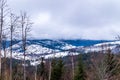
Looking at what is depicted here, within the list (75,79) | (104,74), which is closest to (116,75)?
(104,74)

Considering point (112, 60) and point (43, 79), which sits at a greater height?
point (112, 60)

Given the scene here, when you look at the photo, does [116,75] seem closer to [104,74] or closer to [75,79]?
[104,74]

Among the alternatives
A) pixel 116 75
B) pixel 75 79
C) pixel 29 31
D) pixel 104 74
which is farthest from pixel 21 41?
pixel 75 79

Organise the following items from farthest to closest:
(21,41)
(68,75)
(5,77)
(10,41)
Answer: (68,75) → (21,41) → (10,41) → (5,77)

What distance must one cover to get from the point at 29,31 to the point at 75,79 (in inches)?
711

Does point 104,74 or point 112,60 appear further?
point 112,60

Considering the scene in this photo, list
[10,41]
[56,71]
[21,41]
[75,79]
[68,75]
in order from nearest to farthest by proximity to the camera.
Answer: [10,41]
[21,41]
[75,79]
[56,71]
[68,75]

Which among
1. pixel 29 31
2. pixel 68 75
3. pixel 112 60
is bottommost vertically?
pixel 68 75

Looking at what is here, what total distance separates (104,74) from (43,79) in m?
25.1

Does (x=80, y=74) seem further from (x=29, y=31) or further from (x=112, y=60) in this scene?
(x=29, y=31)

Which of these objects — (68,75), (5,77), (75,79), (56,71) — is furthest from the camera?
(68,75)

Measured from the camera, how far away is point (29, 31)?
134 feet

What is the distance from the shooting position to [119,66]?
48.8 metres

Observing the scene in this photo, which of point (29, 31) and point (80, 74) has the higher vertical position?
point (29, 31)
